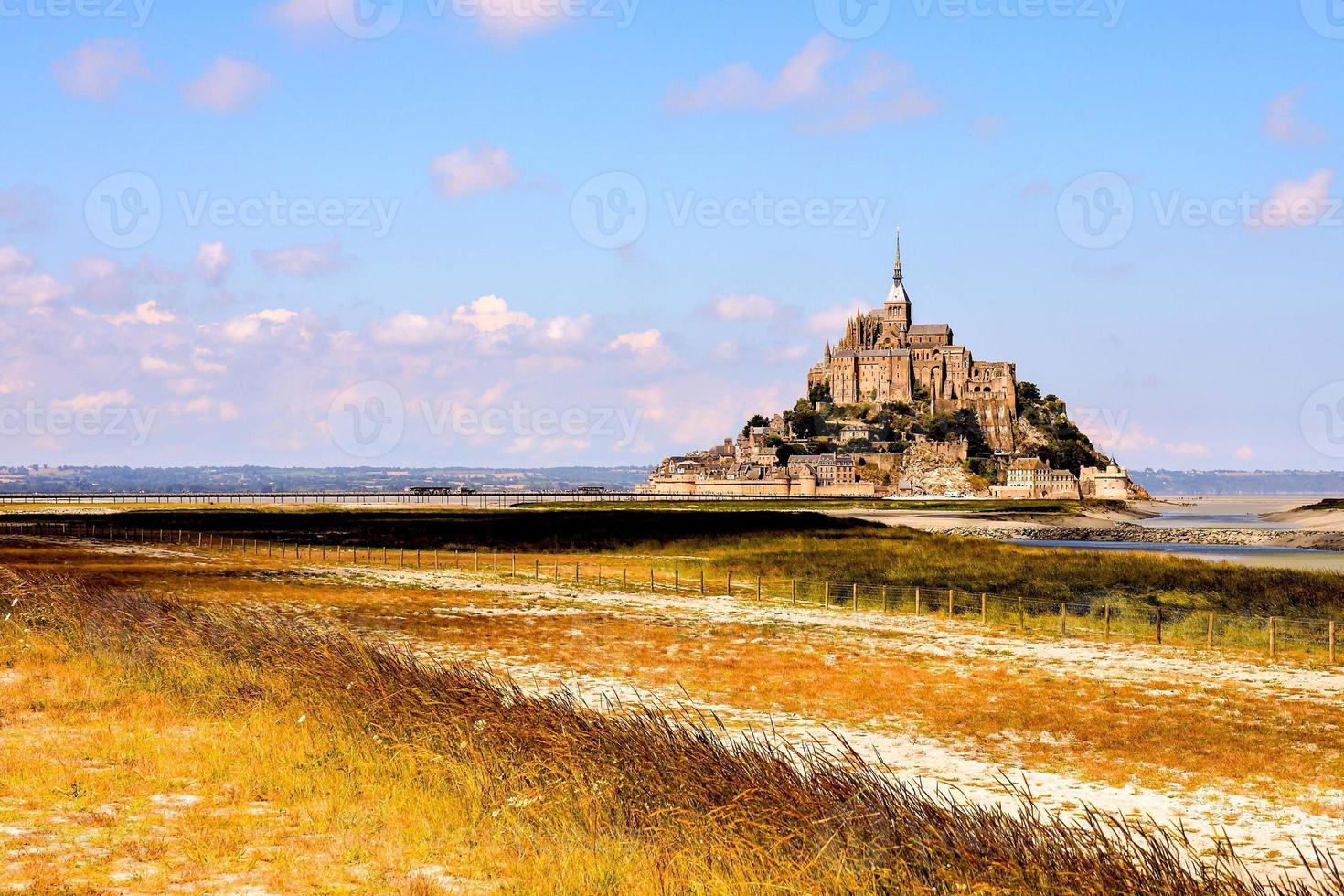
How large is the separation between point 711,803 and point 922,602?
30183 mm

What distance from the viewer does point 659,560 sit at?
184 ft

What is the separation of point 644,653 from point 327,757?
1239 cm

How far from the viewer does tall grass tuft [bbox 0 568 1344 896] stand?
7613 mm

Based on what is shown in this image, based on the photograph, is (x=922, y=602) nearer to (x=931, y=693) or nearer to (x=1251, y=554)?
(x=931, y=693)

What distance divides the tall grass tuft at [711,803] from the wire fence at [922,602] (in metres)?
Answer: 19.1

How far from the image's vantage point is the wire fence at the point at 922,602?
2986 centimetres

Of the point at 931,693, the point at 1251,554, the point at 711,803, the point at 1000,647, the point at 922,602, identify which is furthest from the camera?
the point at 1251,554

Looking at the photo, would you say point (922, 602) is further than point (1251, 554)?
No

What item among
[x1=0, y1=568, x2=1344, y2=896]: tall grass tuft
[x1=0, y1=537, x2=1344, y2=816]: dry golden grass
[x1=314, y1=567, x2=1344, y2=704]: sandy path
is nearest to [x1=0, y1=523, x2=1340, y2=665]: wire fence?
[x1=314, y1=567, x2=1344, y2=704]: sandy path

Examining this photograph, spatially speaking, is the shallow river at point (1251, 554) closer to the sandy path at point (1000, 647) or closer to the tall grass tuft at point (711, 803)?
the sandy path at point (1000, 647)

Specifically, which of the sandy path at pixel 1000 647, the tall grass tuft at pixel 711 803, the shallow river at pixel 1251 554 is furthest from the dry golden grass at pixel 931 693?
the shallow river at pixel 1251 554

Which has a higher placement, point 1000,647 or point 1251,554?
point 1000,647

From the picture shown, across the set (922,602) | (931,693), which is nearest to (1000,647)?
(931,693)

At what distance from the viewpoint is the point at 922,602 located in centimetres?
3831
